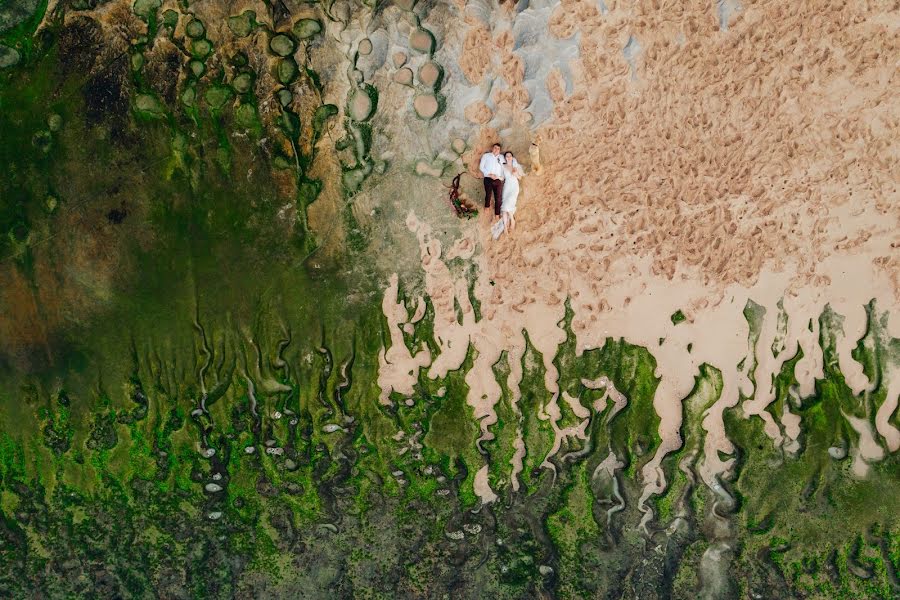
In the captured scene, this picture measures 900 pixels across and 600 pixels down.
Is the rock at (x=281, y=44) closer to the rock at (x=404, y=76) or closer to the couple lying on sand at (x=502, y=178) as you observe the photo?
the rock at (x=404, y=76)

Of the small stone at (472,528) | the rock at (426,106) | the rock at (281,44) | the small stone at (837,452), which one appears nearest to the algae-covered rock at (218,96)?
the rock at (281,44)

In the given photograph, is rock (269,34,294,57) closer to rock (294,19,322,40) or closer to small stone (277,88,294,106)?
rock (294,19,322,40)

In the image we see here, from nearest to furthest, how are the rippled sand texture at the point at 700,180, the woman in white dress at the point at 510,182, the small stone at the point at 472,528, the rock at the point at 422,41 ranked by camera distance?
the rippled sand texture at the point at 700,180
the woman in white dress at the point at 510,182
the rock at the point at 422,41
the small stone at the point at 472,528

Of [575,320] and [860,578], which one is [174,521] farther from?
[860,578]

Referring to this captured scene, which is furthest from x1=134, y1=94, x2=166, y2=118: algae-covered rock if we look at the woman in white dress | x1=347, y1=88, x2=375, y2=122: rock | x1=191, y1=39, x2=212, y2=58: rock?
the woman in white dress

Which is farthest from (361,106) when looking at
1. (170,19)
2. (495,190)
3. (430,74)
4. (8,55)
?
(8,55)

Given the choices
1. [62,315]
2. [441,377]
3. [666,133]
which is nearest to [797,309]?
[666,133]
